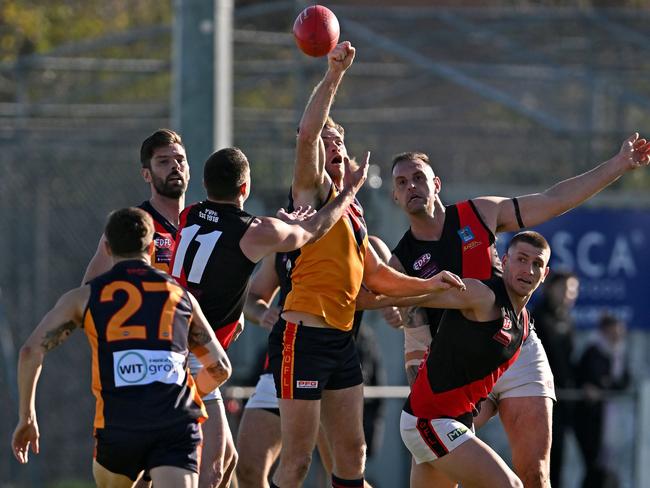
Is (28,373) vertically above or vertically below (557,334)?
above

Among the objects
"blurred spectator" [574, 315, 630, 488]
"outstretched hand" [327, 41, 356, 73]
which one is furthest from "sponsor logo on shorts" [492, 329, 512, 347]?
"blurred spectator" [574, 315, 630, 488]

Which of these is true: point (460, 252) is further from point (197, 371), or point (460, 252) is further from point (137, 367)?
point (137, 367)

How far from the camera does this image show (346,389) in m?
8.32

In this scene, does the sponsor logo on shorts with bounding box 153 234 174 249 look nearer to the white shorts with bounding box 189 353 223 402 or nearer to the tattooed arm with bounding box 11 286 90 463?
the white shorts with bounding box 189 353 223 402

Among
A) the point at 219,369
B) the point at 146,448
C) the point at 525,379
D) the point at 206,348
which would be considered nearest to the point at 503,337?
the point at 525,379

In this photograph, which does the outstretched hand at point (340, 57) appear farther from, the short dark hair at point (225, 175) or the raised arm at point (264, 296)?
the raised arm at point (264, 296)

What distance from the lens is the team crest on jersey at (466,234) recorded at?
866cm

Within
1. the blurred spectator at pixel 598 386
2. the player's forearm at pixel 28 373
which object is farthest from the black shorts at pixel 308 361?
the blurred spectator at pixel 598 386

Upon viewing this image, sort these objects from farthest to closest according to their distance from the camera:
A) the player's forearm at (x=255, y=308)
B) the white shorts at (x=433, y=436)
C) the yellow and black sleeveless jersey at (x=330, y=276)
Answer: the player's forearm at (x=255, y=308), the yellow and black sleeveless jersey at (x=330, y=276), the white shorts at (x=433, y=436)

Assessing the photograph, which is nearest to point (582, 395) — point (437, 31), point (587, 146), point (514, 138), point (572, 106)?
point (587, 146)

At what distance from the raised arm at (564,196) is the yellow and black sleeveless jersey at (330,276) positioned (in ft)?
3.30

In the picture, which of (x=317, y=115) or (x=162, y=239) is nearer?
(x=317, y=115)

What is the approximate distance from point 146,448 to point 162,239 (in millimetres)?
1989

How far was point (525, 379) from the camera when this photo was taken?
8.60m
